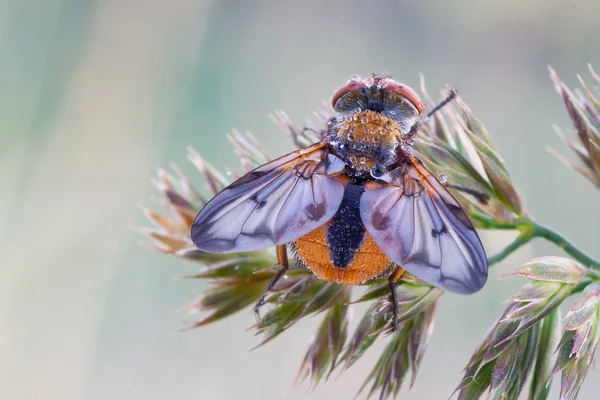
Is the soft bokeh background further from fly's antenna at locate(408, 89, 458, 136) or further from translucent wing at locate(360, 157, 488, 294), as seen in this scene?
translucent wing at locate(360, 157, 488, 294)

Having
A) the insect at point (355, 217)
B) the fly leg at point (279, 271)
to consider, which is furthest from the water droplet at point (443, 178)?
the fly leg at point (279, 271)

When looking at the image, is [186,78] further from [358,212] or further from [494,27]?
[358,212]

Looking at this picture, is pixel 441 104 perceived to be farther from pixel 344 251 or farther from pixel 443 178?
pixel 344 251

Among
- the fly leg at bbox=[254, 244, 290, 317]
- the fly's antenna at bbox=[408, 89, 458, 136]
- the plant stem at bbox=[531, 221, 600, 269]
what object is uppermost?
the fly's antenna at bbox=[408, 89, 458, 136]

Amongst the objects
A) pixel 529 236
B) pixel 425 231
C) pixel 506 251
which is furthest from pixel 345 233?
pixel 529 236

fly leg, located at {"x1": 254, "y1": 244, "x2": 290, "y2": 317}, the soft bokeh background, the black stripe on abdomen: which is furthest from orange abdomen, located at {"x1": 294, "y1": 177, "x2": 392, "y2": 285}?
the soft bokeh background

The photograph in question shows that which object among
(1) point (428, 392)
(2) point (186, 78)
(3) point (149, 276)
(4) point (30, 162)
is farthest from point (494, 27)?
(4) point (30, 162)

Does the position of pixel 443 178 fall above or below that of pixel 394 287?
above
